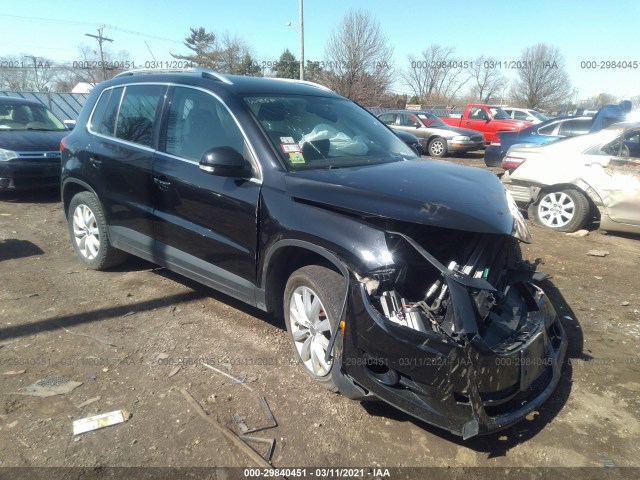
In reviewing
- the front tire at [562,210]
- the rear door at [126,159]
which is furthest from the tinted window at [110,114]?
the front tire at [562,210]

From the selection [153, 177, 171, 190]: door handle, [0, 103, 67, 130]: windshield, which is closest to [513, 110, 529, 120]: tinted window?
[0, 103, 67, 130]: windshield

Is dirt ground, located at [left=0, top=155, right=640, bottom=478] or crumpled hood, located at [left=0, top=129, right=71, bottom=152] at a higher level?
crumpled hood, located at [left=0, top=129, right=71, bottom=152]

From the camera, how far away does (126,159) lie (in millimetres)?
4125

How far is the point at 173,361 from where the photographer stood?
3.32 m

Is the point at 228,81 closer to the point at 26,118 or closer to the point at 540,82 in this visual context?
the point at 26,118

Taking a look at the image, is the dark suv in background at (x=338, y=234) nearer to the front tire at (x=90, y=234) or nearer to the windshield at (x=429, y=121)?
the front tire at (x=90, y=234)

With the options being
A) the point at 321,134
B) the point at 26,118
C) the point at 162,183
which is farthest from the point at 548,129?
the point at 26,118

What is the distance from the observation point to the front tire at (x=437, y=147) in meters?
15.9

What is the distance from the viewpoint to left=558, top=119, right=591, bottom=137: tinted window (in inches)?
438

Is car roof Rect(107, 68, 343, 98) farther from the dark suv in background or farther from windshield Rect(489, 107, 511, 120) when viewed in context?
windshield Rect(489, 107, 511, 120)

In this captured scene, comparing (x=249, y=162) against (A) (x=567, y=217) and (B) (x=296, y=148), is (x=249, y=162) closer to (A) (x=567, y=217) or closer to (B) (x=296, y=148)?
(B) (x=296, y=148)

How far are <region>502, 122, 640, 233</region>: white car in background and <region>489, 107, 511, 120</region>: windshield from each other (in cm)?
1259

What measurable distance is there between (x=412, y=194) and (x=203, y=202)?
160 centimetres

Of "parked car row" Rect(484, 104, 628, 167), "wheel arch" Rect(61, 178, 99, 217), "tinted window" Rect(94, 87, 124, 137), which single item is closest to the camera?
"tinted window" Rect(94, 87, 124, 137)
